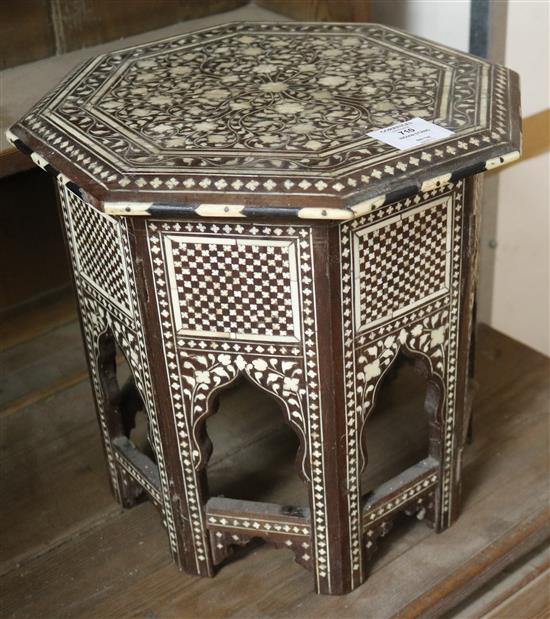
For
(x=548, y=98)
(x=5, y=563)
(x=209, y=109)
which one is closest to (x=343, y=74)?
(x=209, y=109)

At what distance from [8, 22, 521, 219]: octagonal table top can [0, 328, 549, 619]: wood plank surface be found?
666 mm

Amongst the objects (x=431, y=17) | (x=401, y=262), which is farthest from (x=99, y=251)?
(x=431, y=17)

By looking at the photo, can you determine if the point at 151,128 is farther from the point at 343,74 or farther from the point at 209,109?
the point at 343,74

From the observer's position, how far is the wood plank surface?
1543mm

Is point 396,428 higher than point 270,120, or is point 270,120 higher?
point 270,120

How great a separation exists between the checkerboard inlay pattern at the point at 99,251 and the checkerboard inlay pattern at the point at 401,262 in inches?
12.5

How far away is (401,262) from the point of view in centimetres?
132

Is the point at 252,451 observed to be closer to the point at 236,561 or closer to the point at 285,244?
the point at 236,561

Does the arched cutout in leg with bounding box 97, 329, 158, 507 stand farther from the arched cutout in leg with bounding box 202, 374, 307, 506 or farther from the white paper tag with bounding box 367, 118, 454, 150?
the white paper tag with bounding box 367, 118, 454, 150

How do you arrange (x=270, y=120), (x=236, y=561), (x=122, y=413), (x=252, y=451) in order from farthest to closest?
1. (x=252, y=451)
2. (x=122, y=413)
3. (x=236, y=561)
4. (x=270, y=120)

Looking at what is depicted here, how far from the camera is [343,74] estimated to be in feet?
4.89

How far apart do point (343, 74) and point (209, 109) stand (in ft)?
0.74

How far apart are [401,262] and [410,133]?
17 centimetres


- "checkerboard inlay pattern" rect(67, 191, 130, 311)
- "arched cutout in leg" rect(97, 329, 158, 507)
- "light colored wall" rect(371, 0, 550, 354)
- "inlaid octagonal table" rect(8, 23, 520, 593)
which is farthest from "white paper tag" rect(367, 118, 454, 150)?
"light colored wall" rect(371, 0, 550, 354)
